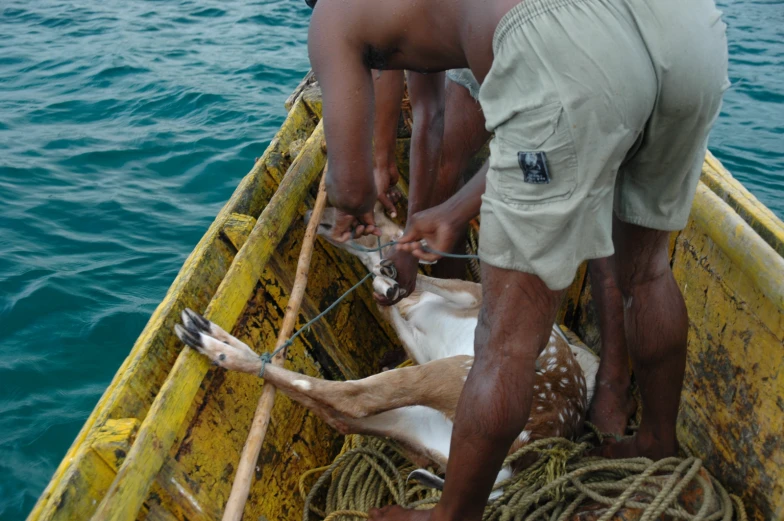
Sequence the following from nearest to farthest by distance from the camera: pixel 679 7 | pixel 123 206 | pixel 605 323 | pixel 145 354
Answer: pixel 679 7, pixel 145 354, pixel 605 323, pixel 123 206

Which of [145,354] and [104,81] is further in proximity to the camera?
[104,81]

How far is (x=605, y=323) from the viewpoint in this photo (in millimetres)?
3256

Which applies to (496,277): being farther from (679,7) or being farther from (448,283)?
(448,283)

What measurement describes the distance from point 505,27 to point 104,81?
9.12m

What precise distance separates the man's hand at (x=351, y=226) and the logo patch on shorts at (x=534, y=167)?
124 cm

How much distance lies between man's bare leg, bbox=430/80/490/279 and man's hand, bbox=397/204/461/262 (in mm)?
832

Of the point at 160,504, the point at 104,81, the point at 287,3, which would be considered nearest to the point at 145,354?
the point at 160,504

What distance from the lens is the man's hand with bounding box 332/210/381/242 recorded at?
3.18 meters

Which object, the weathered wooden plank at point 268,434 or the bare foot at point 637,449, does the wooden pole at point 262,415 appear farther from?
the bare foot at point 637,449

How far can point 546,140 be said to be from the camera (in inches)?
70.9

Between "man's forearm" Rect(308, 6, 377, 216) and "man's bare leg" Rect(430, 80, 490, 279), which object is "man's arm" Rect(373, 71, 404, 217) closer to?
"man's bare leg" Rect(430, 80, 490, 279)

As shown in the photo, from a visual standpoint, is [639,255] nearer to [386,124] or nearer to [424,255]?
[424,255]

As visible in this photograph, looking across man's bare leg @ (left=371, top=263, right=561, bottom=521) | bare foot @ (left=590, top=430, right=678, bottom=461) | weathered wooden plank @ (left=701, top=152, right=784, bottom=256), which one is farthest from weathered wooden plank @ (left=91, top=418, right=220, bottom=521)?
weathered wooden plank @ (left=701, top=152, right=784, bottom=256)

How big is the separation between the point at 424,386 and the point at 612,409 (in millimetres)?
945
